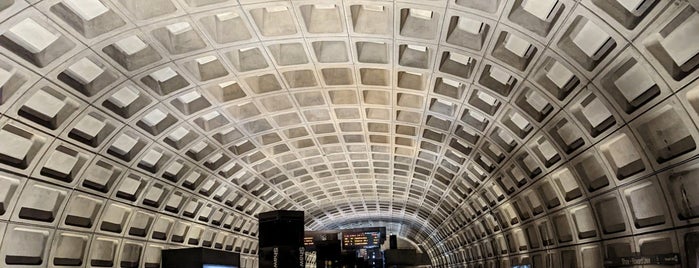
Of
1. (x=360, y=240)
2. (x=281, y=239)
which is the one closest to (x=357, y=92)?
(x=281, y=239)

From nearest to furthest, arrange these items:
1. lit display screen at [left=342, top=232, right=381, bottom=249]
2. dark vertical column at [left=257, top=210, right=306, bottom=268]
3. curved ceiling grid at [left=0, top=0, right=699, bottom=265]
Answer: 1. curved ceiling grid at [left=0, top=0, right=699, bottom=265]
2. dark vertical column at [left=257, top=210, right=306, bottom=268]
3. lit display screen at [left=342, top=232, right=381, bottom=249]

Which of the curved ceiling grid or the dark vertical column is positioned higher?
the curved ceiling grid

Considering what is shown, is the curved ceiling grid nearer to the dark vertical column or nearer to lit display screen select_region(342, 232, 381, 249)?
the dark vertical column

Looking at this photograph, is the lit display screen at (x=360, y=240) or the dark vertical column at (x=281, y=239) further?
the lit display screen at (x=360, y=240)

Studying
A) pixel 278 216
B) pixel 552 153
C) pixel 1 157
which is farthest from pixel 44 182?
pixel 552 153

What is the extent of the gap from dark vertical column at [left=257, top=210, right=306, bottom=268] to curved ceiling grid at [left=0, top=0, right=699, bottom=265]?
4.37 metres

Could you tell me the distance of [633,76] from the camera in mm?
11094

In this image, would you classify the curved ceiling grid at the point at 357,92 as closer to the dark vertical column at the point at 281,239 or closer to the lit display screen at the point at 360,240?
the dark vertical column at the point at 281,239

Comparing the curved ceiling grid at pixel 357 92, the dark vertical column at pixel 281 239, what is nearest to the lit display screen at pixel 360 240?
the curved ceiling grid at pixel 357 92

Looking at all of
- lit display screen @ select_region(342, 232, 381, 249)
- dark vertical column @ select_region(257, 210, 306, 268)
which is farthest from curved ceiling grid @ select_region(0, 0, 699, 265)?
lit display screen @ select_region(342, 232, 381, 249)

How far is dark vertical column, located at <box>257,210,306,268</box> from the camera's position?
16.9 meters

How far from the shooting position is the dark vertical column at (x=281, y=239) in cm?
1689

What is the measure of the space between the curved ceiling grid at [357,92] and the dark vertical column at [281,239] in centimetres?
437

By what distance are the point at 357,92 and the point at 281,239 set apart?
571 centimetres
